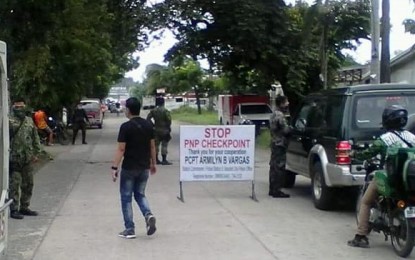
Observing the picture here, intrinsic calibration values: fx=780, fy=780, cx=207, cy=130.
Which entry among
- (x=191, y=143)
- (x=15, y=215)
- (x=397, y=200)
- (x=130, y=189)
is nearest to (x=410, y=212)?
(x=397, y=200)

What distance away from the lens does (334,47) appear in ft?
107

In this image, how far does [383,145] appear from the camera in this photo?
8.76 meters

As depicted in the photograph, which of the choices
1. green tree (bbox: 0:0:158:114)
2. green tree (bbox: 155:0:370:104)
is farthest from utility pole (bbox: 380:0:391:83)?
green tree (bbox: 0:0:158:114)

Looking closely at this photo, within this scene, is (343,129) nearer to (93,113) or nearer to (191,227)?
(191,227)

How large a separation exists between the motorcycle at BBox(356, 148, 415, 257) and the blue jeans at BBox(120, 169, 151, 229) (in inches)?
113

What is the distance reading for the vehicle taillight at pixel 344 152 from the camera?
36.2ft

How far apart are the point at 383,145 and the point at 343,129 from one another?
95.9 inches

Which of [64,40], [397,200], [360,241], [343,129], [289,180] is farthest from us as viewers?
[64,40]

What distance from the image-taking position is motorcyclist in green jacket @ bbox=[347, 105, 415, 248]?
345 inches

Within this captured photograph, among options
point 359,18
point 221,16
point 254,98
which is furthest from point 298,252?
point 254,98

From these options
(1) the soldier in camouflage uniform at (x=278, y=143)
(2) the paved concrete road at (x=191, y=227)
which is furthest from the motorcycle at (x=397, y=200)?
(1) the soldier in camouflage uniform at (x=278, y=143)

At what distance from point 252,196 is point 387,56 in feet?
23.0

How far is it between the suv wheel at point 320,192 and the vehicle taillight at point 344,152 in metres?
0.76

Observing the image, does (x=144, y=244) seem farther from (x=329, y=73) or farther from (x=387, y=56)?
(x=329, y=73)
